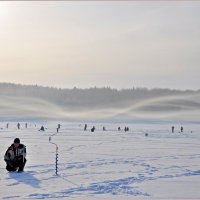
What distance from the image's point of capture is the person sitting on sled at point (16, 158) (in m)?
16.8

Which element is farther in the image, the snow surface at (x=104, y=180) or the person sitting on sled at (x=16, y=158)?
the person sitting on sled at (x=16, y=158)

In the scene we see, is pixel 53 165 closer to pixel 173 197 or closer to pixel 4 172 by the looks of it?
pixel 4 172

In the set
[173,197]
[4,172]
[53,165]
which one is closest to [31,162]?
[53,165]

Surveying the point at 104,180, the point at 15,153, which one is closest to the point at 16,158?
the point at 15,153

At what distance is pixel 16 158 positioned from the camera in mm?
16859

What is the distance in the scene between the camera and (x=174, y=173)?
53.0 feet

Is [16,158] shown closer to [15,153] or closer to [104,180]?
[15,153]

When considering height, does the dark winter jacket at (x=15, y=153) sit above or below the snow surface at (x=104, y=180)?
above

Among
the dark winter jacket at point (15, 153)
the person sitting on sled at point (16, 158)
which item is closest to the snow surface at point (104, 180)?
the person sitting on sled at point (16, 158)

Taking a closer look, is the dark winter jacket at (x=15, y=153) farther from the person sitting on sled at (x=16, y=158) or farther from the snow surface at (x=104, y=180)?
the snow surface at (x=104, y=180)

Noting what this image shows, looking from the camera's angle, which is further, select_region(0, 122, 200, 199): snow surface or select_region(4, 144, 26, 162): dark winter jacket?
select_region(4, 144, 26, 162): dark winter jacket

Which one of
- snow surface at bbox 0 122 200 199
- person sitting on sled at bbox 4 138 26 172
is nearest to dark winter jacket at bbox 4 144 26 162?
person sitting on sled at bbox 4 138 26 172

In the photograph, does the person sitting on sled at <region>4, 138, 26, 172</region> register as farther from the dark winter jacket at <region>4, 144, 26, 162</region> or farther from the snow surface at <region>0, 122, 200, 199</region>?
the snow surface at <region>0, 122, 200, 199</region>

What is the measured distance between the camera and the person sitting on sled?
16766mm
